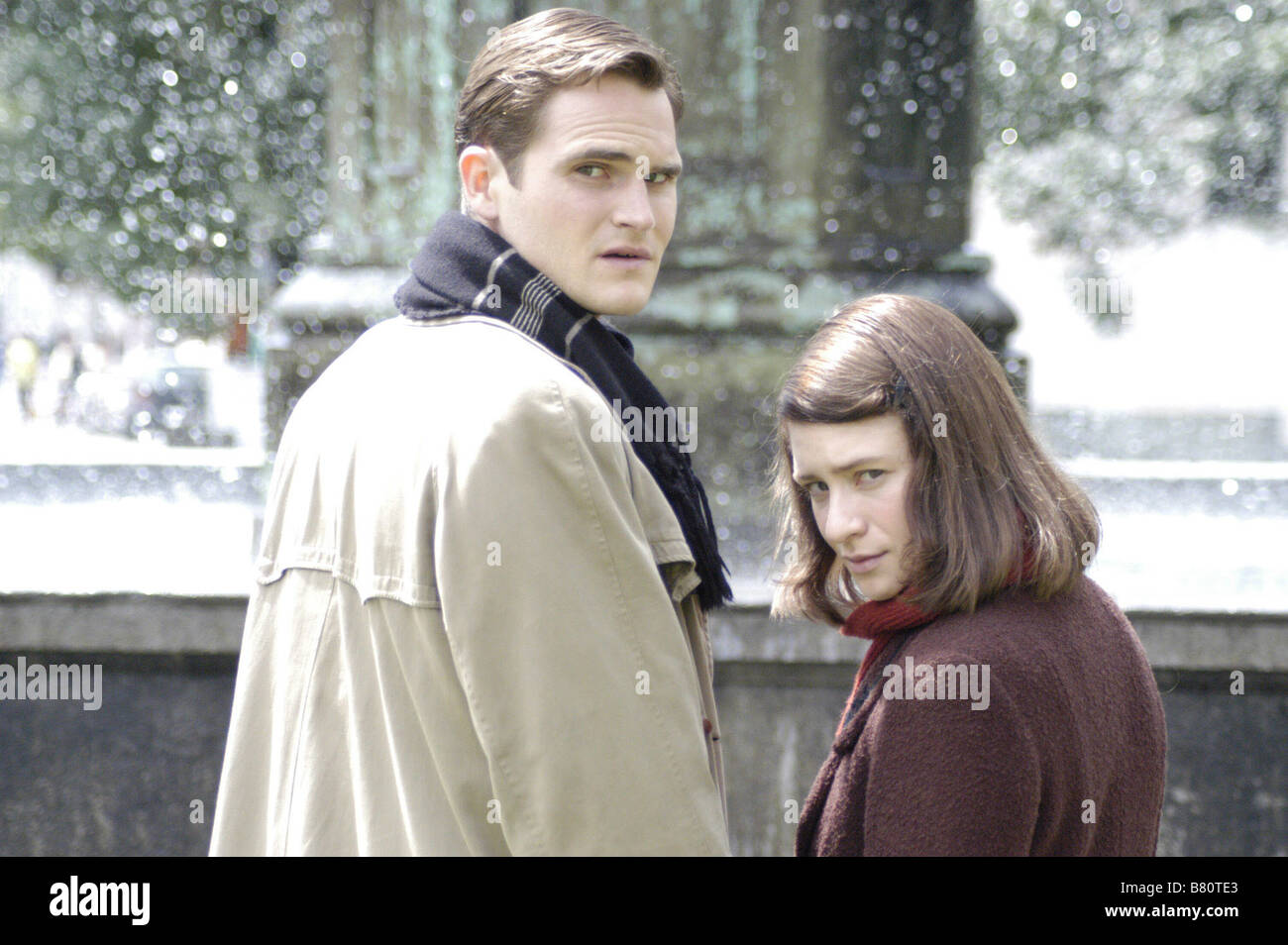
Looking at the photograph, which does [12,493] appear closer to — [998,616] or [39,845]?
[39,845]

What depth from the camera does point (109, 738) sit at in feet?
9.89

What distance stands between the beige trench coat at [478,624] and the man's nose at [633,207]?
252 millimetres

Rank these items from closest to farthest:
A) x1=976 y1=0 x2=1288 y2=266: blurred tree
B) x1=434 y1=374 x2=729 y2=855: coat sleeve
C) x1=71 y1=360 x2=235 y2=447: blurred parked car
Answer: x1=434 y1=374 x2=729 y2=855: coat sleeve, x1=71 y1=360 x2=235 y2=447: blurred parked car, x1=976 y1=0 x2=1288 y2=266: blurred tree

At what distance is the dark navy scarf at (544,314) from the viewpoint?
5.46 ft

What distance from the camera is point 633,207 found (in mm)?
1740

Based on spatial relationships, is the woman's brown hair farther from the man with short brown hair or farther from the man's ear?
the man's ear

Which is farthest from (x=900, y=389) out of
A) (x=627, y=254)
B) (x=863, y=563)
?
(x=627, y=254)

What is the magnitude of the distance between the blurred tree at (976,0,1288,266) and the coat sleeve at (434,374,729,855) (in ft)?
45.5

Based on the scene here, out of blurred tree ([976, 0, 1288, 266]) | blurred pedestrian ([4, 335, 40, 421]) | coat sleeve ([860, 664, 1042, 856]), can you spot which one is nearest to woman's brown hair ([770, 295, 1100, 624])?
coat sleeve ([860, 664, 1042, 856])

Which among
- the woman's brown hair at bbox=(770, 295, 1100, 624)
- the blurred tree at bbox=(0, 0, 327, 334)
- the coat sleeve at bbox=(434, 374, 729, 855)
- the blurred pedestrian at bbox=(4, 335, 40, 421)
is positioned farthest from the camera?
the blurred pedestrian at bbox=(4, 335, 40, 421)

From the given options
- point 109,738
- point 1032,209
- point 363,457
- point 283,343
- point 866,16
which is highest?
point 1032,209

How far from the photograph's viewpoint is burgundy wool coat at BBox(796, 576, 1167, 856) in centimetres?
148

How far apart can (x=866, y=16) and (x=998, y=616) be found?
336cm
